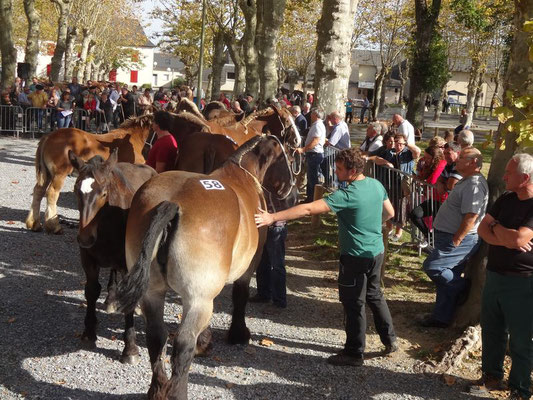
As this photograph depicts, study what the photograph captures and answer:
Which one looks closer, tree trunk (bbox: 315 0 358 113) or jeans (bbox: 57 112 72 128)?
tree trunk (bbox: 315 0 358 113)

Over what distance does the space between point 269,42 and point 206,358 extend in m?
15.1

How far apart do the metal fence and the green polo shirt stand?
8.62 ft

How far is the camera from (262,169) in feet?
21.1

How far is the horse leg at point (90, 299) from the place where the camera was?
612 cm

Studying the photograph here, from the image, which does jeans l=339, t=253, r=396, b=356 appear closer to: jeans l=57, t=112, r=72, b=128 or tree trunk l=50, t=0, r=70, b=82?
jeans l=57, t=112, r=72, b=128

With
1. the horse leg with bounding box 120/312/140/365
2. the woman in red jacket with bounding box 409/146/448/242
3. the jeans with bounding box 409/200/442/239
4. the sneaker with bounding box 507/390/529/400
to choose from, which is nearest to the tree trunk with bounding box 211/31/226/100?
the woman in red jacket with bounding box 409/146/448/242

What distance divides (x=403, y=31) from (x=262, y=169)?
1693 inches

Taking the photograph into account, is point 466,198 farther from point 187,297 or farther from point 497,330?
point 187,297

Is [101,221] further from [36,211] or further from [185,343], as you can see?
[36,211]

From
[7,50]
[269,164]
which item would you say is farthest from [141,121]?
[7,50]

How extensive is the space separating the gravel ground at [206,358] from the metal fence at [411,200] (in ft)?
5.18

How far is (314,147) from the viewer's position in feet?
41.4

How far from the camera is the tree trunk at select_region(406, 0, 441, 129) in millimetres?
24203

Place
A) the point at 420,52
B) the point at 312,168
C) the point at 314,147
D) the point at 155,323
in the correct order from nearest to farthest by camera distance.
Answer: the point at 155,323 → the point at 314,147 → the point at 312,168 → the point at 420,52
